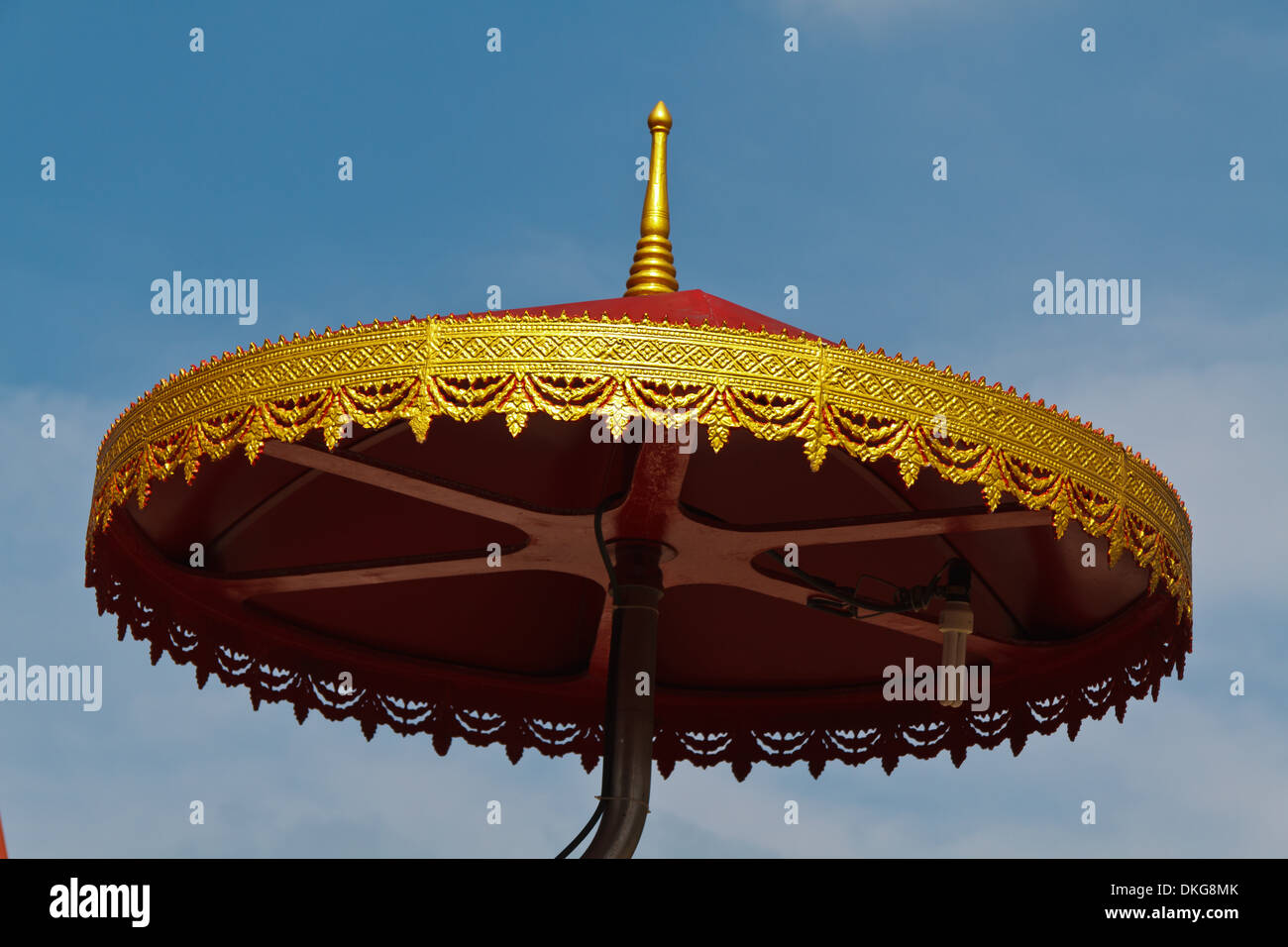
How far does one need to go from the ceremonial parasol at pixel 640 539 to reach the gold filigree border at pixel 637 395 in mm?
14

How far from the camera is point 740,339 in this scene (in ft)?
26.6

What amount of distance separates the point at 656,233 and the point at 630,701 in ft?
9.02

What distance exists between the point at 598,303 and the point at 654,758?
509cm

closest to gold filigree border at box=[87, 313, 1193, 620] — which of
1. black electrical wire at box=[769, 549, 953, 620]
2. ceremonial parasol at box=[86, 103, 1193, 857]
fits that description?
ceremonial parasol at box=[86, 103, 1193, 857]

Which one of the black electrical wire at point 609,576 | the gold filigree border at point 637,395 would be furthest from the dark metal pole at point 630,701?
the gold filigree border at point 637,395

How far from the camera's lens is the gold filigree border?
8.01 meters

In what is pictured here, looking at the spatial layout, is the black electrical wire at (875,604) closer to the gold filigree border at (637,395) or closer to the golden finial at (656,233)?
the gold filigree border at (637,395)

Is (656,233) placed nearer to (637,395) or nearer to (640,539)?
(640,539)

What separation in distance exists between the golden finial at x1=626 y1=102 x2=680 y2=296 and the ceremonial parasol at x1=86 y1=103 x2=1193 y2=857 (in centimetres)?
2

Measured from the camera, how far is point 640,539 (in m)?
10.0

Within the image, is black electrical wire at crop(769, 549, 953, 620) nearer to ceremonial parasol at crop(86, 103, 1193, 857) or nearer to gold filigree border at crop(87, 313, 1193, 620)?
ceremonial parasol at crop(86, 103, 1193, 857)

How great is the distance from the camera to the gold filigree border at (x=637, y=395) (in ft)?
26.3

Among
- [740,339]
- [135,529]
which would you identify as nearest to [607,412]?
Result: [740,339]
